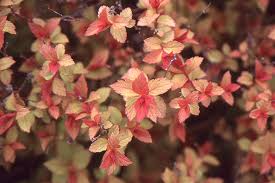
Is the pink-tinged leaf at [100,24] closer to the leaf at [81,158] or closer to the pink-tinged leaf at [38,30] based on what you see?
the pink-tinged leaf at [38,30]

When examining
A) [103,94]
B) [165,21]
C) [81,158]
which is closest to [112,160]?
[103,94]

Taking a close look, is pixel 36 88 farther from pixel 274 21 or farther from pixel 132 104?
pixel 274 21

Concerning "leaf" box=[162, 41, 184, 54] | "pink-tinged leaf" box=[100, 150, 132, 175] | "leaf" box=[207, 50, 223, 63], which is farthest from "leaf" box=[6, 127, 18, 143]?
"leaf" box=[207, 50, 223, 63]

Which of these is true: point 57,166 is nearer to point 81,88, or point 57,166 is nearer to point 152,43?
point 81,88

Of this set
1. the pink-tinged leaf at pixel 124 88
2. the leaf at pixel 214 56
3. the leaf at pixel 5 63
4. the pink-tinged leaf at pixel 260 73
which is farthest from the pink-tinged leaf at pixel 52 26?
the pink-tinged leaf at pixel 260 73

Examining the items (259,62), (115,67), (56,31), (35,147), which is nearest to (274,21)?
(259,62)

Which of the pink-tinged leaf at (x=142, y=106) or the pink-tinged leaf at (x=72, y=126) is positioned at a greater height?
the pink-tinged leaf at (x=142, y=106)
